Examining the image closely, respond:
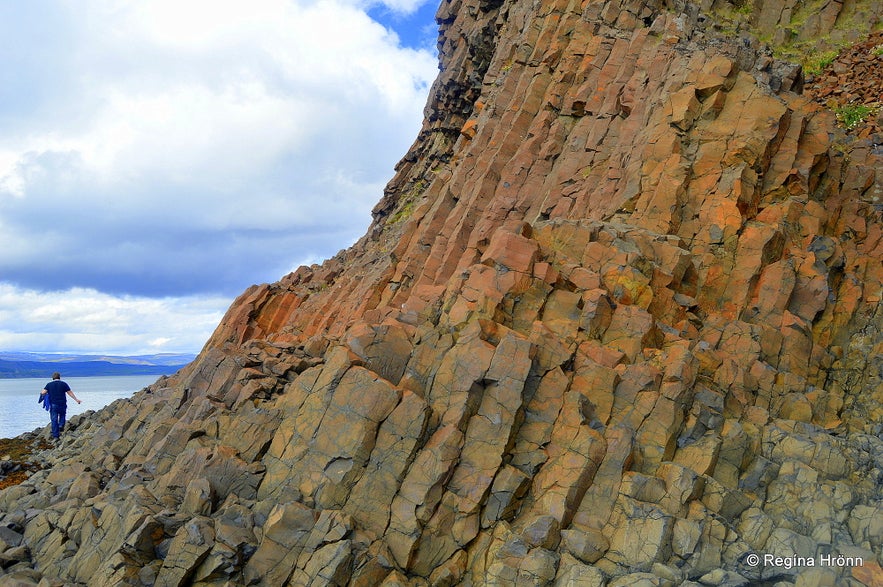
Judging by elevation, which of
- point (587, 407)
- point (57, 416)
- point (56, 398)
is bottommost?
point (57, 416)

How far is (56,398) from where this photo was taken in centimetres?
3869

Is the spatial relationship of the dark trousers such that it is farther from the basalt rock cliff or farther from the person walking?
the basalt rock cliff

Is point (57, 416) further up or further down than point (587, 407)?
further down

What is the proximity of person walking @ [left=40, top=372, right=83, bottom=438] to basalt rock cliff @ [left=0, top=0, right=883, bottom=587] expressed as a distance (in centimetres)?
662

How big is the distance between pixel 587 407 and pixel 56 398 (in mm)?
33705

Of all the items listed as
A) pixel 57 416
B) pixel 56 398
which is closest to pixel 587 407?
pixel 56 398

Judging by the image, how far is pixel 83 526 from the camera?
19.6 metres

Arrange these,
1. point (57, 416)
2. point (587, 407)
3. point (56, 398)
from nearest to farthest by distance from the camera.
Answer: point (587, 407), point (56, 398), point (57, 416)

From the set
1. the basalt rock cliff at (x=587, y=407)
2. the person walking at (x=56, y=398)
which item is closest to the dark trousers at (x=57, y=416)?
the person walking at (x=56, y=398)

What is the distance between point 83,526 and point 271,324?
85.3 feet

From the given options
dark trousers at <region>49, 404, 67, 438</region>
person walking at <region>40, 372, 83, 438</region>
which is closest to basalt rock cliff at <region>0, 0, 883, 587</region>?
person walking at <region>40, 372, 83, 438</region>

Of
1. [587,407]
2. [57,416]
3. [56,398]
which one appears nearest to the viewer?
[587,407]

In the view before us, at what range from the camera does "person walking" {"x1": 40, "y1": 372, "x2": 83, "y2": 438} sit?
126ft

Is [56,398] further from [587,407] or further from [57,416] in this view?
[587,407]
